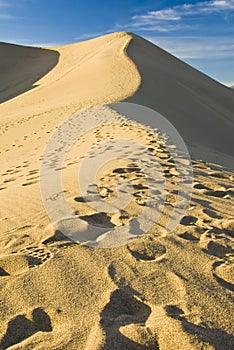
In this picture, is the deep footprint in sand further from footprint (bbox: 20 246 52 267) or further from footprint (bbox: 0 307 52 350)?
footprint (bbox: 0 307 52 350)

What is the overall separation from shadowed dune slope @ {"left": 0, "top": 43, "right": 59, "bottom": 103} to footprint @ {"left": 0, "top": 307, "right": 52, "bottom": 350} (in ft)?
67.4

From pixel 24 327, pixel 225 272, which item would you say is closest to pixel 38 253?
pixel 24 327

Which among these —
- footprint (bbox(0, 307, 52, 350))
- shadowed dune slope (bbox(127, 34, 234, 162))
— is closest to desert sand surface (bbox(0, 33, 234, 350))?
footprint (bbox(0, 307, 52, 350))

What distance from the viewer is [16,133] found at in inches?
396

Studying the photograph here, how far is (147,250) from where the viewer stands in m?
2.60

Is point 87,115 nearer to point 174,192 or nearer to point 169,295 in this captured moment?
point 174,192

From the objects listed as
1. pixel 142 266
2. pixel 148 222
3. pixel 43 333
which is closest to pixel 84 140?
pixel 148 222

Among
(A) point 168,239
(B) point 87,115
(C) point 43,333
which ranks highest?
(B) point 87,115

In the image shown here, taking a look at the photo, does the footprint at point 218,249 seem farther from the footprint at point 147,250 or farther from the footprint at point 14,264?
the footprint at point 14,264

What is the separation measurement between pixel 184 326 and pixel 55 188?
8.01 feet

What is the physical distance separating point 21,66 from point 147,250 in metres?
30.7

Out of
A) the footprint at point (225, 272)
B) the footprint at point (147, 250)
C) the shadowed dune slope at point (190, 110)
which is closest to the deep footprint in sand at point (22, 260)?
the footprint at point (147, 250)

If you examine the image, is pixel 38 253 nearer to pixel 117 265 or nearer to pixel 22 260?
pixel 22 260

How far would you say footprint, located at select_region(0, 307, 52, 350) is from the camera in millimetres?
1785
